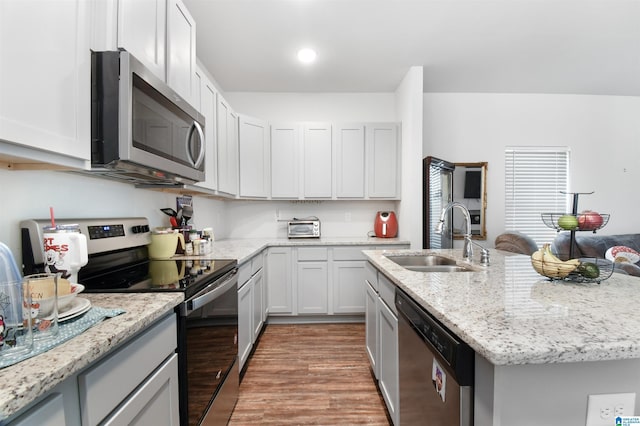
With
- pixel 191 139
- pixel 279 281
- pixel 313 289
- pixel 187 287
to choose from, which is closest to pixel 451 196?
pixel 313 289

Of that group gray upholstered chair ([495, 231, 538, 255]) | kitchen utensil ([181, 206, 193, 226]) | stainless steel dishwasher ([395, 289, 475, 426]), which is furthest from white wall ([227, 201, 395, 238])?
stainless steel dishwasher ([395, 289, 475, 426])

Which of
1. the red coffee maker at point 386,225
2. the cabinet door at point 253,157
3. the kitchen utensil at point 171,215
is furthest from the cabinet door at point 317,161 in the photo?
the kitchen utensil at point 171,215

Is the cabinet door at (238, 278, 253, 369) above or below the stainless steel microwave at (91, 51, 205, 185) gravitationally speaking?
below

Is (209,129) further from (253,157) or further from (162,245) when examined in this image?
(162,245)

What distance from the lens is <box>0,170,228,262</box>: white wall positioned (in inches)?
40.3

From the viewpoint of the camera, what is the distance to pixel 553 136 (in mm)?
3738

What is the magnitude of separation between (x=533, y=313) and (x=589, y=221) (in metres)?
0.78

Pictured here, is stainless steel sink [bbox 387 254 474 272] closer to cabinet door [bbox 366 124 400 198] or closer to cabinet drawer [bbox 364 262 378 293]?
cabinet drawer [bbox 364 262 378 293]

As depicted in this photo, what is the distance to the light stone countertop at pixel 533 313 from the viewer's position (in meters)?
0.61

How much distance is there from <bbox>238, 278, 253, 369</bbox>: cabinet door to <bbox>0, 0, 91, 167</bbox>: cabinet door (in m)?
1.34

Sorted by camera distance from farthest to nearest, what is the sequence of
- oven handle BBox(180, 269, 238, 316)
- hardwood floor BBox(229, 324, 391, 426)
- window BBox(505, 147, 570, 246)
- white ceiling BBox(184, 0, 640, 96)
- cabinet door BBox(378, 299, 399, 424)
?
1. window BBox(505, 147, 570, 246)
2. white ceiling BBox(184, 0, 640, 96)
3. hardwood floor BBox(229, 324, 391, 426)
4. cabinet door BBox(378, 299, 399, 424)
5. oven handle BBox(180, 269, 238, 316)

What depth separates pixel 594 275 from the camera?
111 cm

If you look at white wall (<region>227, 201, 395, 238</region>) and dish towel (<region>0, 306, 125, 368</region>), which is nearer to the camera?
dish towel (<region>0, 306, 125, 368</region>)

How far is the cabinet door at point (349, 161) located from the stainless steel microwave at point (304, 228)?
1.49ft
